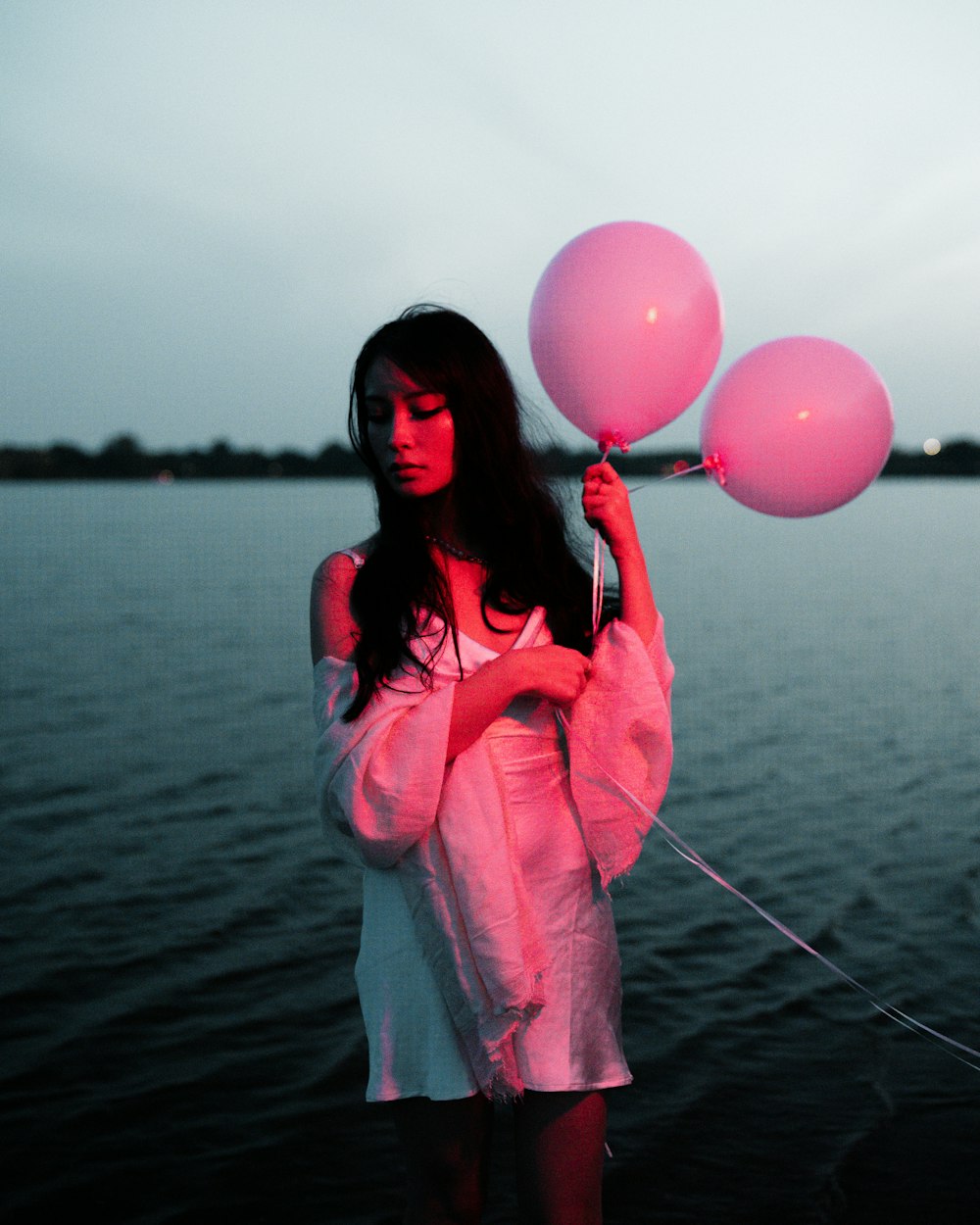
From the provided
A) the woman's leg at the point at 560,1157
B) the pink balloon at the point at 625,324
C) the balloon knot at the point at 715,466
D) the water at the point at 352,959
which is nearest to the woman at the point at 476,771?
the woman's leg at the point at 560,1157

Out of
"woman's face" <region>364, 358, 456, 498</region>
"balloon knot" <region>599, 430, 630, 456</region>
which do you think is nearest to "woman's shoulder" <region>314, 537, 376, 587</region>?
"woman's face" <region>364, 358, 456, 498</region>

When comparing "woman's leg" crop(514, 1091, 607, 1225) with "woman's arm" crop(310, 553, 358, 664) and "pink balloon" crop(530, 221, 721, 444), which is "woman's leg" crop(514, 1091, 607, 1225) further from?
"pink balloon" crop(530, 221, 721, 444)

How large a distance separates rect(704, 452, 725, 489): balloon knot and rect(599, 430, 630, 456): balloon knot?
187 millimetres

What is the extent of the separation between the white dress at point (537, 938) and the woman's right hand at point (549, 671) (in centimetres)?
12

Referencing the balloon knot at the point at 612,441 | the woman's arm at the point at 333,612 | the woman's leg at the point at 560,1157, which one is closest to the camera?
the woman's leg at the point at 560,1157

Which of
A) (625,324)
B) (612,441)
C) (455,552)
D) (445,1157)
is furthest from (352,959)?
(625,324)

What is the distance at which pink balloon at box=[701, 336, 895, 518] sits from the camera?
2.39m

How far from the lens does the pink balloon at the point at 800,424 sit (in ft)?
7.84

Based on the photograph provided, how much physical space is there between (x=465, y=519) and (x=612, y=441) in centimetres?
37

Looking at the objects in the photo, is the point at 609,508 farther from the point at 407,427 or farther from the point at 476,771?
the point at 476,771

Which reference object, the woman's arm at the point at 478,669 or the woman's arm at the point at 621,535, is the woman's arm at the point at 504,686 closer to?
the woman's arm at the point at 478,669

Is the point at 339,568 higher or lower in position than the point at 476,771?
higher

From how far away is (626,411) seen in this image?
2420mm

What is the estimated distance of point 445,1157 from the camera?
2049mm
